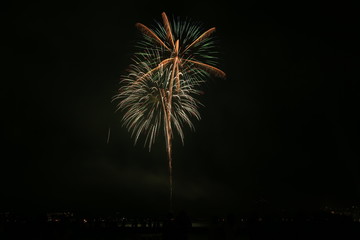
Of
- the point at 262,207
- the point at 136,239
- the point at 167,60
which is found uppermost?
the point at 167,60

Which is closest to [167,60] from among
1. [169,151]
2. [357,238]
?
[169,151]

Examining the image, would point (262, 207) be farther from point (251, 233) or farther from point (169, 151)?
point (251, 233)

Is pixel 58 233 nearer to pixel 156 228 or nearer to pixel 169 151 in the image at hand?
pixel 169 151

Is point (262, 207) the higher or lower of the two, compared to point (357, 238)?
higher

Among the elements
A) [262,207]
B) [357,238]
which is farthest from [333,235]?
[262,207]

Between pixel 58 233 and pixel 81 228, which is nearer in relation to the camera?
pixel 58 233

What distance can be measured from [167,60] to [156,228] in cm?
1214

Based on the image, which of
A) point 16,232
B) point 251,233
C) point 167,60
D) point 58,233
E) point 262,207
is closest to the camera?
point 58,233

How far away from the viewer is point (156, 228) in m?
26.8

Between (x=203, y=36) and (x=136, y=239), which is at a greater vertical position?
(x=203, y=36)

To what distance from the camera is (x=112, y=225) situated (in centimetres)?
2788

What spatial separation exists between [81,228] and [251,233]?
50.7 ft

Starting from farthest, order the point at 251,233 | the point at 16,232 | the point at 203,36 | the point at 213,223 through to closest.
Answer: the point at 203,36 → the point at 16,232 → the point at 251,233 → the point at 213,223

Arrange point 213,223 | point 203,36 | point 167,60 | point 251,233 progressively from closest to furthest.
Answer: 1. point 213,223
2. point 251,233
3. point 203,36
4. point 167,60
